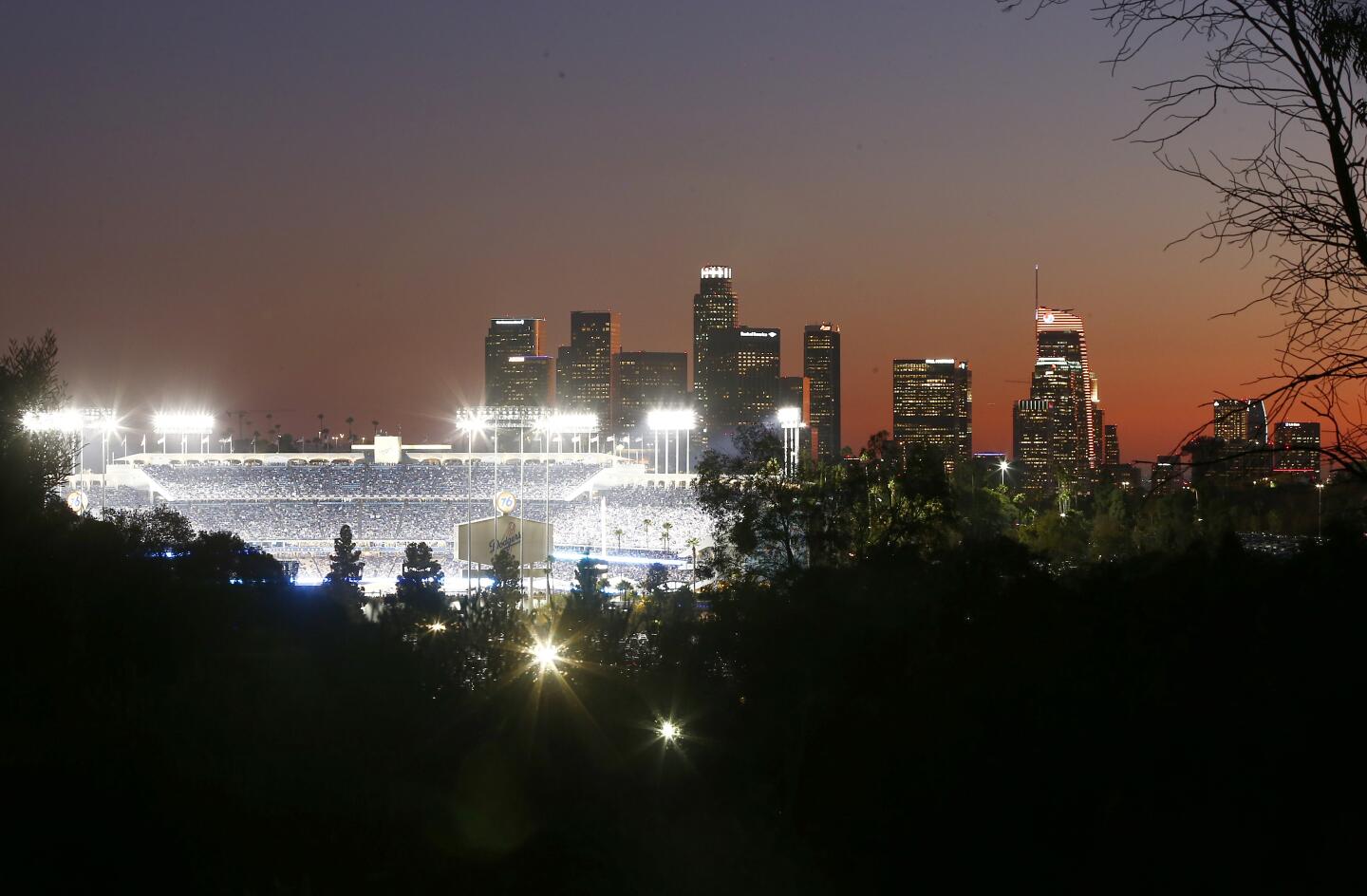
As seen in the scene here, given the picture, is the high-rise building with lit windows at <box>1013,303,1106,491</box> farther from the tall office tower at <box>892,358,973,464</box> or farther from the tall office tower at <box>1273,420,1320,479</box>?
the tall office tower at <box>892,358,973,464</box>

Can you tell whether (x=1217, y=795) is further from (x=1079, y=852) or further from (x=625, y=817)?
(x=625, y=817)

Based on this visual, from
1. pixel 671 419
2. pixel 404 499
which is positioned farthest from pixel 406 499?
pixel 671 419

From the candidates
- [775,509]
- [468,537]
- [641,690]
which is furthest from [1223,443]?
[468,537]

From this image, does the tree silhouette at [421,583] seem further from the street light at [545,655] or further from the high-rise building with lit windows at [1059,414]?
the high-rise building with lit windows at [1059,414]

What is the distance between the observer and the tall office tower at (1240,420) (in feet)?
12.6

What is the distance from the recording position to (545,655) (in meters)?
12.4

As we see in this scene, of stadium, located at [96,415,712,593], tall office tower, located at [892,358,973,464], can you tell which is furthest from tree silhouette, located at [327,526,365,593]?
tall office tower, located at [892,358,973,464]

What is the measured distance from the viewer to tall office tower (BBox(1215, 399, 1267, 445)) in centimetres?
384

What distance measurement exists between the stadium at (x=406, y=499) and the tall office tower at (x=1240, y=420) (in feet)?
175

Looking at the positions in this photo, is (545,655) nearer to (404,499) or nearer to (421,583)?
(421,583)

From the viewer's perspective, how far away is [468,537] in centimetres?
4431

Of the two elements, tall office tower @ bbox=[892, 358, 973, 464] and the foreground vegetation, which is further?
tall office tower @ bbox=[892, 358, 973, 464]

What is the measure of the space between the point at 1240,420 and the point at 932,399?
129 metres

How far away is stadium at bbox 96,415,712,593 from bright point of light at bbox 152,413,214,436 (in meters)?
1.86
